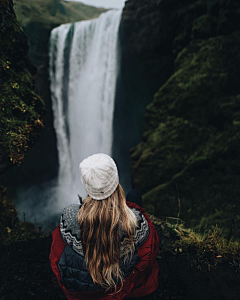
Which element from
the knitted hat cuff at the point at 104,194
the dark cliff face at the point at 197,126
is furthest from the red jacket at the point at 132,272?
the dark cliff face at the point at 197,126

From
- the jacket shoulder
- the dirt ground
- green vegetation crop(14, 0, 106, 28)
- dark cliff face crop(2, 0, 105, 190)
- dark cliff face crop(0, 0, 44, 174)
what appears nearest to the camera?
the jacket shoulder

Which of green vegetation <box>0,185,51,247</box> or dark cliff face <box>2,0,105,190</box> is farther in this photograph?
dark cliff face <box>2,0,105,190</box>

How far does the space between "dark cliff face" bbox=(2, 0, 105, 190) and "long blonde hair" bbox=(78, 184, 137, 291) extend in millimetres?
9207

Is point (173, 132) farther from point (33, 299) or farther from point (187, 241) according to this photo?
point (33, 299)

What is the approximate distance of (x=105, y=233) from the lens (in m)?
1.38

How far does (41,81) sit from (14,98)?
8864mm

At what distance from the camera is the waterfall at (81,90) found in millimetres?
9633

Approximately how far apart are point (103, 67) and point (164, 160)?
21.7 ft

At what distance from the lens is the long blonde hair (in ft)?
4.51

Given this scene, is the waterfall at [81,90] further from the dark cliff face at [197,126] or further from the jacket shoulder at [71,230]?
the jacket shoulder at [71,230]

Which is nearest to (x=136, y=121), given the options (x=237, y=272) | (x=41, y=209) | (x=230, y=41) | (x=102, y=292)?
(x=230, y=41)

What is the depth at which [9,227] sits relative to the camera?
3.42 m

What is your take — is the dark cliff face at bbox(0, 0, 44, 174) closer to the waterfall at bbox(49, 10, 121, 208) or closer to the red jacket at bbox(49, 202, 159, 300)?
the red jacket at bbox(49, 202, 159, 300)

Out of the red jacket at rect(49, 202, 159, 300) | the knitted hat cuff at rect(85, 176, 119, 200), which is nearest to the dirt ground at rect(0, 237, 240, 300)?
the red jacket at rect(49, 202, 159, 300)
